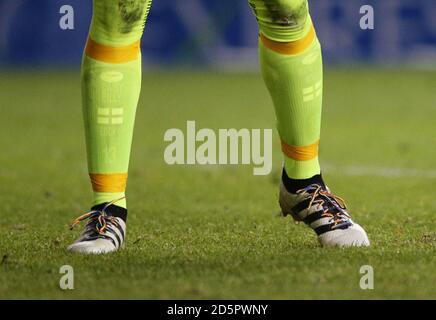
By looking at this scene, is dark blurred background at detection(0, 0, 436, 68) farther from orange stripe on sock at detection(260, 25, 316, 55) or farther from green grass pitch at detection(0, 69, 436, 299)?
orange stripe on sock at detection(260, 25, 316, 55)

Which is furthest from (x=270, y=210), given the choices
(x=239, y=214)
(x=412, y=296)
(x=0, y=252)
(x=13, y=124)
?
(x=13, y=124)

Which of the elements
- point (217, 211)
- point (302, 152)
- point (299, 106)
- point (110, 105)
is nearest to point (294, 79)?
point (299, 106)

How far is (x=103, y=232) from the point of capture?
3.85 metres

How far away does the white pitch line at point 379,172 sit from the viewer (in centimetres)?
650

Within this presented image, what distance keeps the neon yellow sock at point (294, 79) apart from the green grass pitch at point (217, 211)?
1.08 ft

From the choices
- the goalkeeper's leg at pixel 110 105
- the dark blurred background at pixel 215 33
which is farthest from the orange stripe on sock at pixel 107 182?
the dark blurred background at pixel 215 33

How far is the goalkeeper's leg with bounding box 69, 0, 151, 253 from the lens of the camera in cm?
390

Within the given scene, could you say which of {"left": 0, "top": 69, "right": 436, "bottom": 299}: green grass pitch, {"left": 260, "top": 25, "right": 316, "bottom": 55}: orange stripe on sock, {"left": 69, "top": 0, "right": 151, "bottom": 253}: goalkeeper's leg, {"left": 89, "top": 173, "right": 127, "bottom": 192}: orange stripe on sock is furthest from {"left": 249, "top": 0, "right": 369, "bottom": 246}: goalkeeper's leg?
{"left": 89, "top": 173, "right": 127, "bottom": 192}: orange stripe on sock

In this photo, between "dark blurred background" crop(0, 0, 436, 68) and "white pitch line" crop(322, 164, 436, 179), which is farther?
"dark blurred background" crop(0, 0, 436, 68)

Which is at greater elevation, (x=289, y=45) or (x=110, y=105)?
(x=289, y=45)

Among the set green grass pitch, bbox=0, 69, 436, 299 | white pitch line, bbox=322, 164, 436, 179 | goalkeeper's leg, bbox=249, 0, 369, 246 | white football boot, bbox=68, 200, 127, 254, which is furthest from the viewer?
white pitch line, bbox=322, 164, 436, 179

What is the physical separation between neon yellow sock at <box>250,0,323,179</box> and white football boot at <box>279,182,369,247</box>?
71 mm

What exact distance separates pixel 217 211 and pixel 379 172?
6.02 feet

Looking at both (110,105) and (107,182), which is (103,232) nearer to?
(107,182)
